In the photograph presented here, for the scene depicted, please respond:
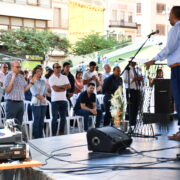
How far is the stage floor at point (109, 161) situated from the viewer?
12.9 feet

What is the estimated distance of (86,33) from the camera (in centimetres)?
3866

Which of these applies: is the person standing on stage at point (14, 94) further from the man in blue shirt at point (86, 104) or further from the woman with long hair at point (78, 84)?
the woman with long hair at point (78, 84)

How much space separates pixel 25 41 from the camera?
2911 cm

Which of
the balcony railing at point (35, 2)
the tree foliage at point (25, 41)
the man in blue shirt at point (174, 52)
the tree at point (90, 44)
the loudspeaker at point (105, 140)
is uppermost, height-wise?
the balcony railing at point (35, 2)

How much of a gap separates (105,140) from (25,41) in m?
24.7

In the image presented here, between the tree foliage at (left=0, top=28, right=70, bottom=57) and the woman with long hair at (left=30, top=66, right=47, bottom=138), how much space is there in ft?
67.6

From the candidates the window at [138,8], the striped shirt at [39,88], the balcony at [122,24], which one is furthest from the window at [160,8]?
the striped shirt at [39,88]

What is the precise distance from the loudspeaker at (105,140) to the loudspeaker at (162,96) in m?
3.40

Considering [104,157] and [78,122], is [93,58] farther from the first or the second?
[104,157]

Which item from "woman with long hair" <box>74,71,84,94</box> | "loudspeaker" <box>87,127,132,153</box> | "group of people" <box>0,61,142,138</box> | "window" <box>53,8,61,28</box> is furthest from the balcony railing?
"loudspeaker" <box>87,127,132,153</box>

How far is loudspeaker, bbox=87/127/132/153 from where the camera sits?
16.0ft

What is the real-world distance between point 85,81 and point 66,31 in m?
28.7

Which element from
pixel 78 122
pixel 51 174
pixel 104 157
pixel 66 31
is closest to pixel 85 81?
pixel 78 122

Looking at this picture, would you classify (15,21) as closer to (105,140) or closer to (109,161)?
(105,140)
